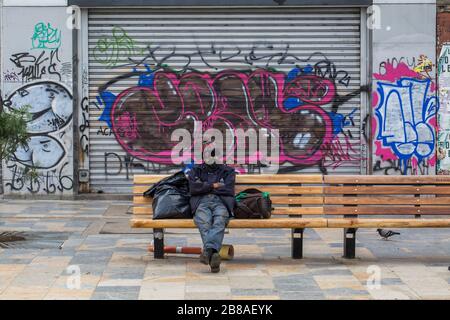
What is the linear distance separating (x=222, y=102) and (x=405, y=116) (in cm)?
323

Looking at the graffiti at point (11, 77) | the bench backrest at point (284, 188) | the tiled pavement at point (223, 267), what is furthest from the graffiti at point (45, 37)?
the bench backrest at point (284, 188)

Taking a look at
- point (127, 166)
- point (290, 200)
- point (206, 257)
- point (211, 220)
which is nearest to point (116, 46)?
point (127, 166)

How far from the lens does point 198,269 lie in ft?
25.0

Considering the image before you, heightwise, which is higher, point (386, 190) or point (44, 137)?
point (44, 137)

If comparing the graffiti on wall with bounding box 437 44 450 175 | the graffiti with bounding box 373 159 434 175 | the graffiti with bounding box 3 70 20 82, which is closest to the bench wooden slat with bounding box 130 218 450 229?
the graffiti with bounding box 373 159 434 175

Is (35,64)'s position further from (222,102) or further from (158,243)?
(158,243)

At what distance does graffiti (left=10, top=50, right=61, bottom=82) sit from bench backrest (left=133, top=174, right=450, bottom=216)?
5632 mm

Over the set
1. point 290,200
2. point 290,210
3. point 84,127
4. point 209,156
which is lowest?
point 290,210

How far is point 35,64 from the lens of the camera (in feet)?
43.3

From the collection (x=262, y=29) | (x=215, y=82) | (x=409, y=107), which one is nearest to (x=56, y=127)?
(x=215, y=82)

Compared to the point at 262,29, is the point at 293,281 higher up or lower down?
lower down

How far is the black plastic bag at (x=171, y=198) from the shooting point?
26.0 feet
